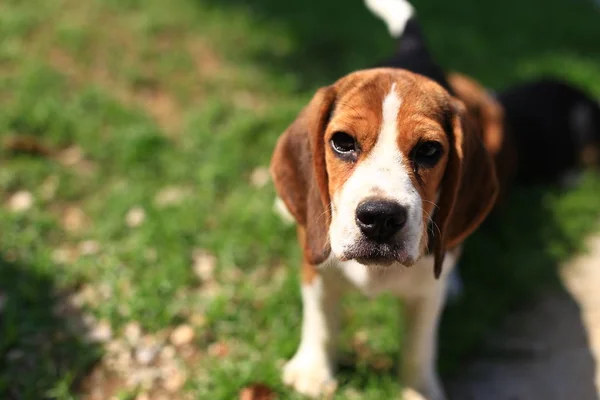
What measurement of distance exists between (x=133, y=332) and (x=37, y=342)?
1.72 ft

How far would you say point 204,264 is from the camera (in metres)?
4.34

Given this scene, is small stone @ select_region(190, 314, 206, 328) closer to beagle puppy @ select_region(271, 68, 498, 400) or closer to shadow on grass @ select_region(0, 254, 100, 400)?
shadow on grass @ select_region(0, 254, 100, 400)

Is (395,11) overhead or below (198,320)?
overhead

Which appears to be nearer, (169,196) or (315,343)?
(315,343)

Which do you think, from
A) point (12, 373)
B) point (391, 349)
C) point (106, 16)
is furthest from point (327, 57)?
point (12, 373)

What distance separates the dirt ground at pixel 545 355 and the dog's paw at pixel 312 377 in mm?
738

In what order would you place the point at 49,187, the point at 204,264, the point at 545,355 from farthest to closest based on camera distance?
the point at 49,187, the point at 204,264, the point at 545,355

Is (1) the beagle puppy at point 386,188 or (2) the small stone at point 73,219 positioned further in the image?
(2) the small stone at point 73,219

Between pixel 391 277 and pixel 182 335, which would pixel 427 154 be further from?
pixel 182 335

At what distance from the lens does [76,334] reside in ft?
12.6

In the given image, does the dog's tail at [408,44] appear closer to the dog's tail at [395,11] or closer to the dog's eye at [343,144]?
the dog's tail at [395,11]

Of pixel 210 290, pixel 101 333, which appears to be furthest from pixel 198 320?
pixel 101 333

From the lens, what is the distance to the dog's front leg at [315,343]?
3.41 metres

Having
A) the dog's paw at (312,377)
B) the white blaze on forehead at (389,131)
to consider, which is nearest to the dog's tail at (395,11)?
the white blaze on forehead at (389,131)
